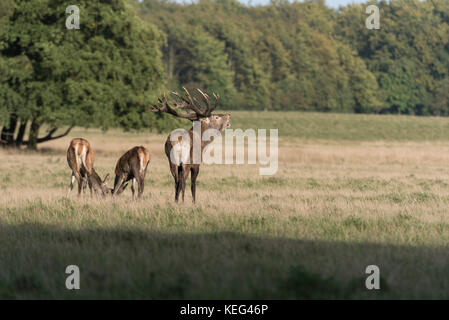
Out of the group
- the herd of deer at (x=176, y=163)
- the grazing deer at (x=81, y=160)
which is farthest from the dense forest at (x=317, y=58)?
the herd of deer at (x=176, y=163)

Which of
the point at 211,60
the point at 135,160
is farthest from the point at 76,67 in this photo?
the point at 211,60

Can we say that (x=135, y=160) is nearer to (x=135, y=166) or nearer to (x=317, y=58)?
(x=135, y=166)

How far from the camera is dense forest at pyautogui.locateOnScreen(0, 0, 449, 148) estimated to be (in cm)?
3228

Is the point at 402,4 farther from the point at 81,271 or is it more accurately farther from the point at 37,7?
the point at 81,271

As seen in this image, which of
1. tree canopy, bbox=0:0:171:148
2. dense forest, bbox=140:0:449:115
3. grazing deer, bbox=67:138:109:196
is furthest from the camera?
dense forest, bbox=140:0:449:115

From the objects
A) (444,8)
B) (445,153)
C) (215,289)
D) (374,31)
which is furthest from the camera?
(444,8)

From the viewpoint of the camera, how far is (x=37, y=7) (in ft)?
106

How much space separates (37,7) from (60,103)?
4.73 metres

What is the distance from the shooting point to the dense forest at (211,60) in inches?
1271

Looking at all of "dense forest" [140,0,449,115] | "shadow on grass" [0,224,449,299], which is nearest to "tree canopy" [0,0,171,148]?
"shadow on grass" [0,224,449,299]

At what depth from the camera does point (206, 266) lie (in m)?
7.60

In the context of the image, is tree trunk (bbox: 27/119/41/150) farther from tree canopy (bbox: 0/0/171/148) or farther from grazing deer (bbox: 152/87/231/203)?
A: grazing deer (bbox: 152/87/231/203)

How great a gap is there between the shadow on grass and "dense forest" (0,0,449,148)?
23.3m

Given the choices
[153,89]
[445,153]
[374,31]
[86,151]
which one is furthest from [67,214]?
[374,31]
